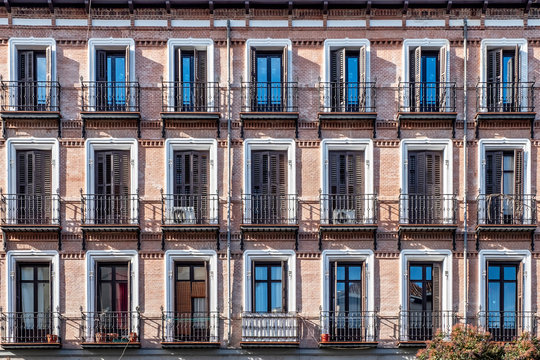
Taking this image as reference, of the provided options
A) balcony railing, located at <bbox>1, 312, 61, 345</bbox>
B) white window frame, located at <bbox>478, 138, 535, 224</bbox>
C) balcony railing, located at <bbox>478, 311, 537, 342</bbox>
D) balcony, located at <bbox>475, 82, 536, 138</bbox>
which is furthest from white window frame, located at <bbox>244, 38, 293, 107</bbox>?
balcony railing, located at <bbox>1, 312, 61, 345</bbox>

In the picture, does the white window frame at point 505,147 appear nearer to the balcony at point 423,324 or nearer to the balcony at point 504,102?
the balcony at point 504,102

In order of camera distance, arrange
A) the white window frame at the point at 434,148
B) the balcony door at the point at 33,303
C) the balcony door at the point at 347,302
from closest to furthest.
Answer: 1. the balcony door at the point at 33,303
2. the balcony door at the point at 347,302
3. the white window frame at the point at 434,148

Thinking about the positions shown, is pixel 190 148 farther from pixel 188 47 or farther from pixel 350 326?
pixel 350 326

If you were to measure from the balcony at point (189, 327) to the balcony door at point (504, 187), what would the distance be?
9426 millimetres

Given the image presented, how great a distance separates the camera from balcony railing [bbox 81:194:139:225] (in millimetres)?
27453

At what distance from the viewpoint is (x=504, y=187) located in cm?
2794

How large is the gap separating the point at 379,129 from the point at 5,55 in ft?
40.6

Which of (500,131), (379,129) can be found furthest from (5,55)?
(500,131)

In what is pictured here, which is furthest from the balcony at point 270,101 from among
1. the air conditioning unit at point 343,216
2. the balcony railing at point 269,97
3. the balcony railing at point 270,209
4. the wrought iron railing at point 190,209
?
the air conditioning unit at point 343,216

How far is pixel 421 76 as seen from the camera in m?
28.2

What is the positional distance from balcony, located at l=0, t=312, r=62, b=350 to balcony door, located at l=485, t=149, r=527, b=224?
14.2 metres

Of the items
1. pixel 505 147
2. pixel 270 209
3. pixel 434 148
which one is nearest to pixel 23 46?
pixel 270 209

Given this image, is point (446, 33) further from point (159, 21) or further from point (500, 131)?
point (159, 21)

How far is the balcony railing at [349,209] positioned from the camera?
27.5 m
